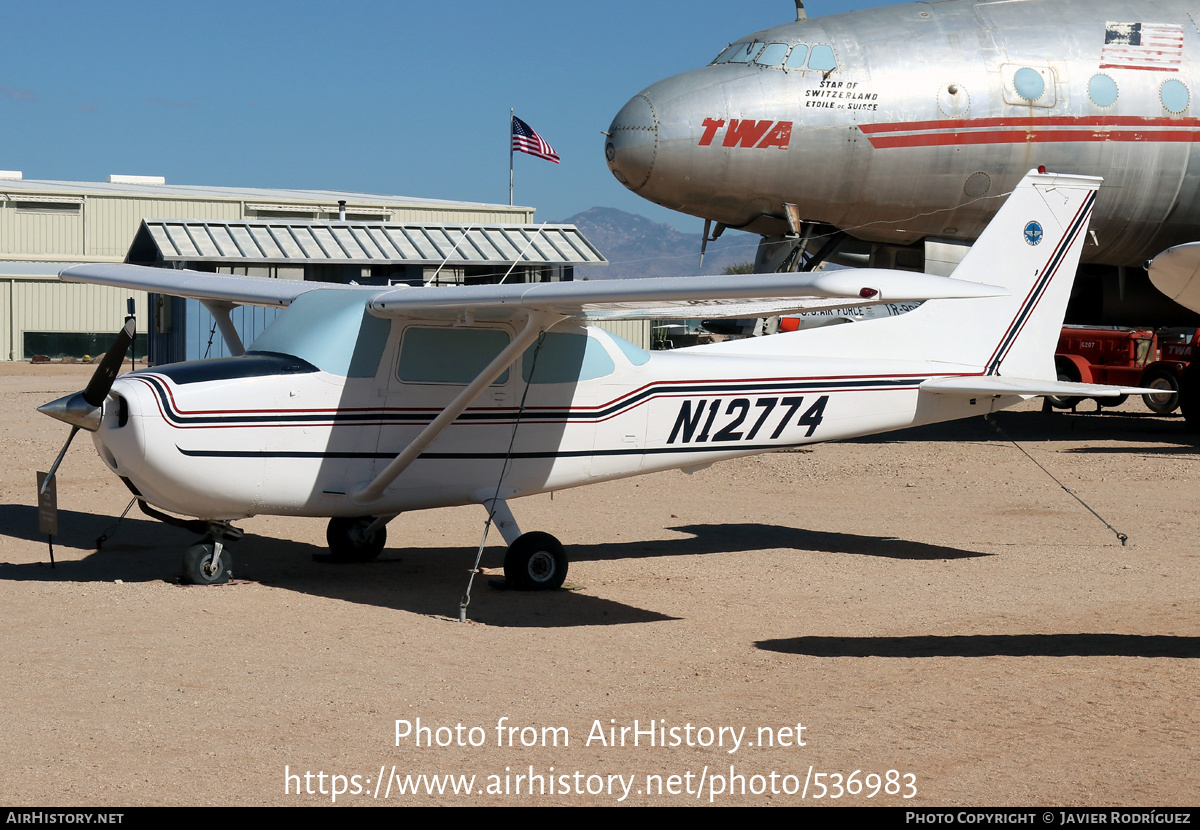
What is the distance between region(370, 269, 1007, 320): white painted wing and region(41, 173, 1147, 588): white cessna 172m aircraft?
2 cm

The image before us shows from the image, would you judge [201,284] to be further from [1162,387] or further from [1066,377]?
[1162,387]

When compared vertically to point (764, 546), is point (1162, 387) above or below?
above

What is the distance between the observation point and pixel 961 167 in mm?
17359

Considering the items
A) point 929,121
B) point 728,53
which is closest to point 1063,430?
point 929,121

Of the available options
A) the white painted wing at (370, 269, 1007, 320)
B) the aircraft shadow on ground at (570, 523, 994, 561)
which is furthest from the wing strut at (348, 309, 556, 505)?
the aircraft shadow on ground at (570, 523, 994, 561)

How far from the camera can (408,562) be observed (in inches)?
415

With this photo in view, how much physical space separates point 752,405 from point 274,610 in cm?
422

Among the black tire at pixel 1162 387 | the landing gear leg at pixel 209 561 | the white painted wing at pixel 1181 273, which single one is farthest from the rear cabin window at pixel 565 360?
the black tire at pixel 1162 387

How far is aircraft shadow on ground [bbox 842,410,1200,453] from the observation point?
20125 mm

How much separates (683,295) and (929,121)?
1120 cm

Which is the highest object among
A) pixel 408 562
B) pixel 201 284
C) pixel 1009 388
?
pixel 201 284

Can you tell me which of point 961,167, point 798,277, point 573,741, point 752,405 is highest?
point 961,167
